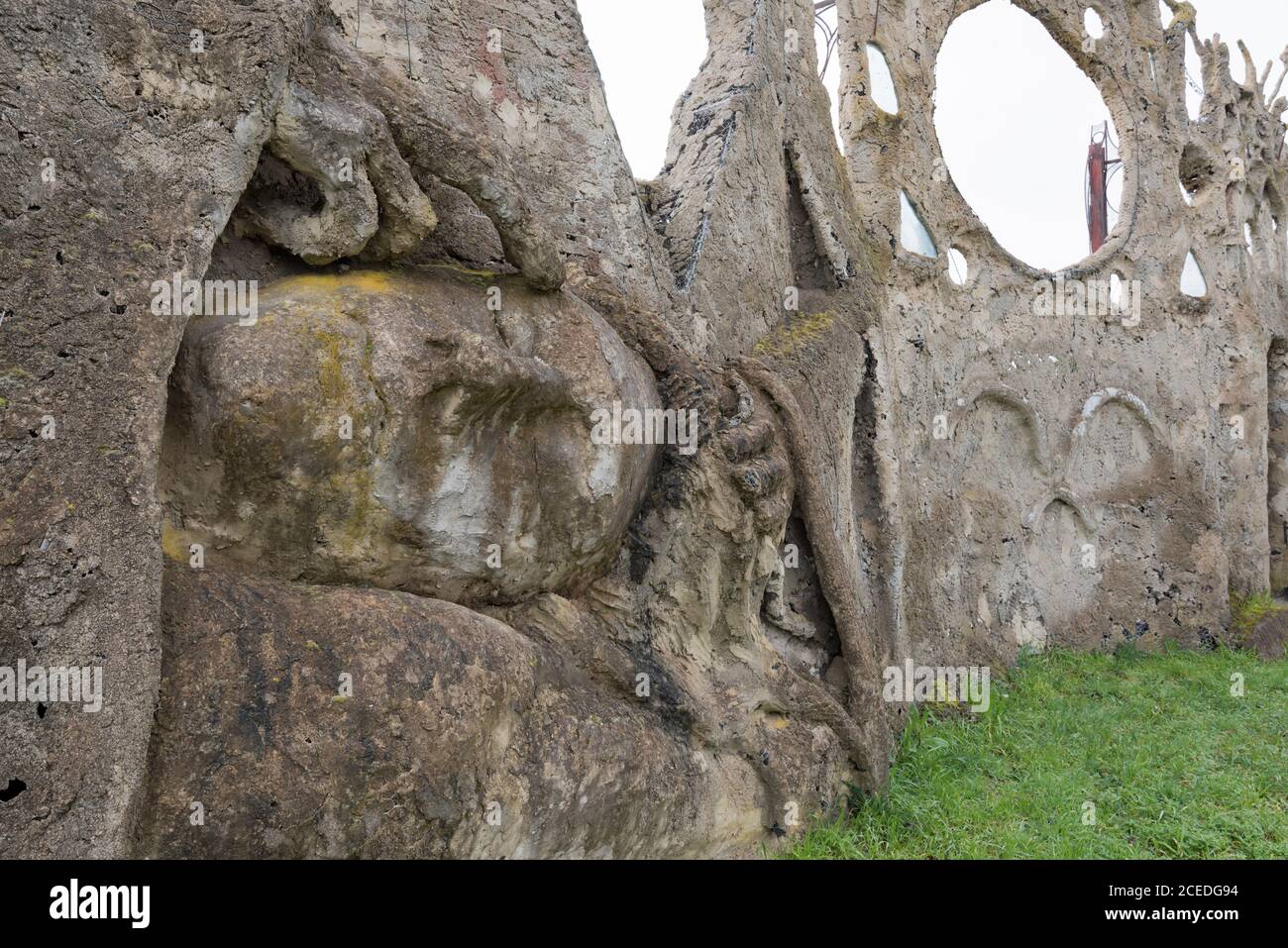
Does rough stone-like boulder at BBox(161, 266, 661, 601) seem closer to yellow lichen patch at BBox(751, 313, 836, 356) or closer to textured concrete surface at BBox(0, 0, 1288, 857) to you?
textured concrete surface at BBox(0, 0, 1288, 857)

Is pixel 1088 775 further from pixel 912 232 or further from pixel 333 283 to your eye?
pixel 333 283

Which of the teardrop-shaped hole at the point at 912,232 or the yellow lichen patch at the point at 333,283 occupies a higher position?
the teardrop-shaped hole at the point at 912,232

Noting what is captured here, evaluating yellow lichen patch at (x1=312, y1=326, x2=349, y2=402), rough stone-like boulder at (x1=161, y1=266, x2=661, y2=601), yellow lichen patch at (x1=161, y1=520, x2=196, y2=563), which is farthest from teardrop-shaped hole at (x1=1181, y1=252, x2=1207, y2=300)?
yellow lichen patch at (x1=161, y1=520, x2=196, y2=563)

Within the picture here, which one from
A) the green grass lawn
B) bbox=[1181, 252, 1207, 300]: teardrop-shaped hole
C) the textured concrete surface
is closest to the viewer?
the textured concrete surface

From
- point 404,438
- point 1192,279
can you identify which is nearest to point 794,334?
point 404,438

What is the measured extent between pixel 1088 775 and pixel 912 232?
10.1 feet

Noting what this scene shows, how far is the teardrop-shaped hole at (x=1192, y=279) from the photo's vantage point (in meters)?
8.39

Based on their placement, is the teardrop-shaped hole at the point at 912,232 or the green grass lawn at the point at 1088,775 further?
the teardrop-shaped hole at the point at 912,232

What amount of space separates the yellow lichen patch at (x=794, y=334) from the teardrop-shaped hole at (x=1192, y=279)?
4.44m

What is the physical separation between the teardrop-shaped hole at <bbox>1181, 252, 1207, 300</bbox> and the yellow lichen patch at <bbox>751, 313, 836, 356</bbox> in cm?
444

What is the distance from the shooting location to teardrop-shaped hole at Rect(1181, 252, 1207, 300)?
8.39m

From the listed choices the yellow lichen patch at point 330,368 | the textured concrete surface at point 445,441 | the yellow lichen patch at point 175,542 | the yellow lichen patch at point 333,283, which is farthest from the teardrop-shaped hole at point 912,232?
the yellow lichen patch at point 175,542

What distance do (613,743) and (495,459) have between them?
2.97 ft

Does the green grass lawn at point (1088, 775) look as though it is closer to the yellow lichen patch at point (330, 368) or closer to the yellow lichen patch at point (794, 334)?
the yellow lichen patch at point (794, 334)
